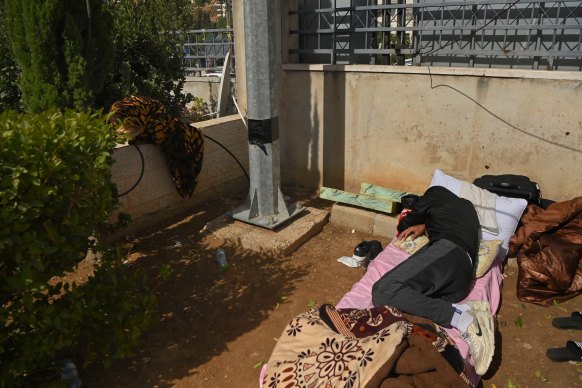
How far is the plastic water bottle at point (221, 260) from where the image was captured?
4.33 metres

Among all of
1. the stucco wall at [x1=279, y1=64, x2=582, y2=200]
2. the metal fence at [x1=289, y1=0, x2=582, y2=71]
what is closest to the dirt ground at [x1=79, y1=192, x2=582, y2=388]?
the stucco wall at [x1=279, y1=64, x2=582, y2=200]

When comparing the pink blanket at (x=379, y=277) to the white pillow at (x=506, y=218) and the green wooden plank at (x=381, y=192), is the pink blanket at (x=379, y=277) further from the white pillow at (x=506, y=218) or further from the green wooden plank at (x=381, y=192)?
the green wooden plank at (x=381, y=192)

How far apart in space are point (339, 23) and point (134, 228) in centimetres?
370

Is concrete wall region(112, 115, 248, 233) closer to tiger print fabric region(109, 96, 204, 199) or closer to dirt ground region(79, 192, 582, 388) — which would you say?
tiger print fabric region(109, 96, 204, 199)

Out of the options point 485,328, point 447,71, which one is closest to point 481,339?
point 485,328

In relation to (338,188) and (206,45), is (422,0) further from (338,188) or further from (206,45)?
(206,45)

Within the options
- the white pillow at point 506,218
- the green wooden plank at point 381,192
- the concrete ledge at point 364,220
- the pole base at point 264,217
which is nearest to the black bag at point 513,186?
the white pillow at point 506,218

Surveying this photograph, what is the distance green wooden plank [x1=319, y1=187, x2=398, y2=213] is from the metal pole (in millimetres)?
482

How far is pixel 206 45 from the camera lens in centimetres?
955

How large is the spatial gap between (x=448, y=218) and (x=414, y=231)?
52cm

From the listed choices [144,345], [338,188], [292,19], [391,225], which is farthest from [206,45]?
[144,345]

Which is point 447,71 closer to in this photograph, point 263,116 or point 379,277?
point 263,116

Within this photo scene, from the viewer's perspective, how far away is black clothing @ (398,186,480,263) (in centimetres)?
373

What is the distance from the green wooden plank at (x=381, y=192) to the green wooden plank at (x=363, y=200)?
9 cm
